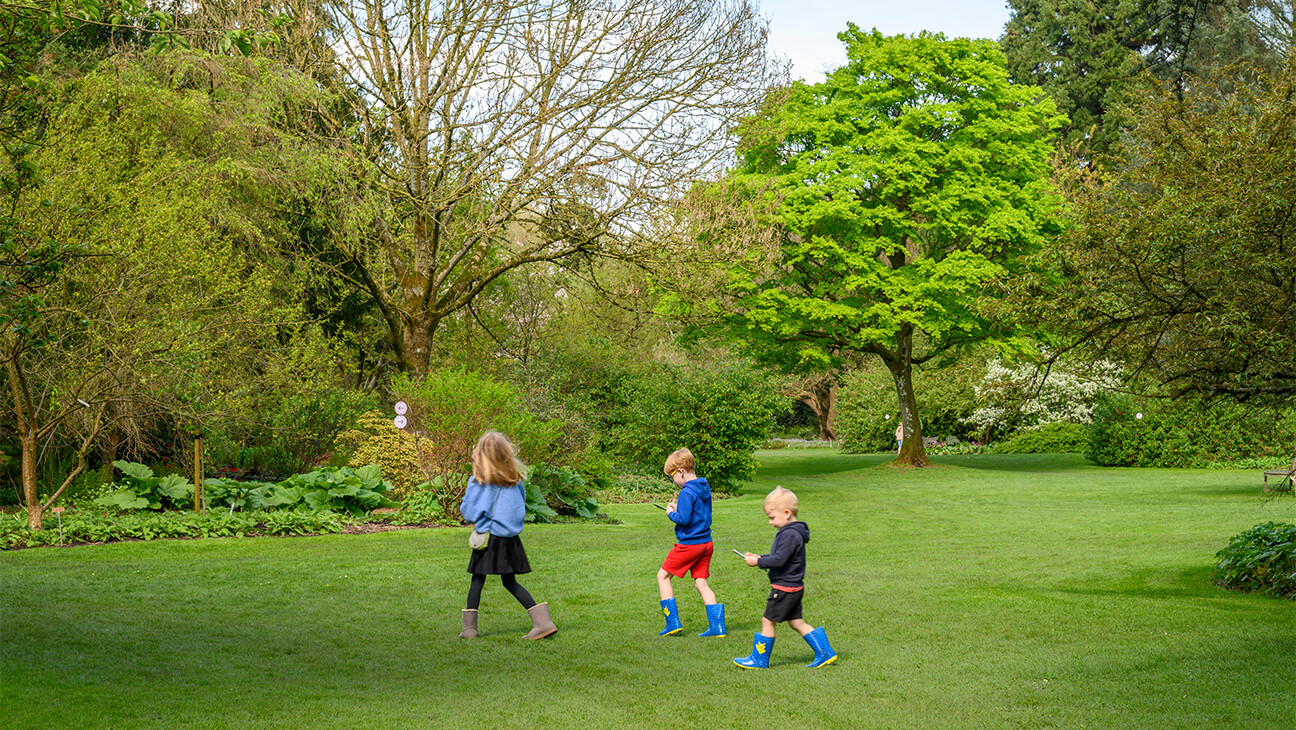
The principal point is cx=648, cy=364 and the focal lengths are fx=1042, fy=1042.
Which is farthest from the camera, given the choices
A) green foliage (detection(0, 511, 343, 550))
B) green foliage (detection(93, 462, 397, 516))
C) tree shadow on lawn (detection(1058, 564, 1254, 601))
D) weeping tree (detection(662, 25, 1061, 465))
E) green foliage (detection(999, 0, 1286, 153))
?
green foliage (detection(999, 0, 1286, 153))

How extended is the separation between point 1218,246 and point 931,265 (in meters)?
19.9

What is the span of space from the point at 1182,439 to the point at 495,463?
28.2 m

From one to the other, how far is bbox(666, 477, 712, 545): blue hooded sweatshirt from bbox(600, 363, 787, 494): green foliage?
14527 millimetres

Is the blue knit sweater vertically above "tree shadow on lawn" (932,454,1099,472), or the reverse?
the blue knit sweater

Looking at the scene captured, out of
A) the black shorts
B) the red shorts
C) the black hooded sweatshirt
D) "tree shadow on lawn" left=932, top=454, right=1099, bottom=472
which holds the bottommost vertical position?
"tree shadow on lawn" left=932, top=454, right=1099, bottom=472

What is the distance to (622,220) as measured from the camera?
2003 centimetres

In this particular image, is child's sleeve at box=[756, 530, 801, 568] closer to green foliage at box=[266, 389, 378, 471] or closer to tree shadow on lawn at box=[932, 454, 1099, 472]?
green foliage at box=[266, 389, 378, 471]

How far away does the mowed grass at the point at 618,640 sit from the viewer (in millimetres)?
5355

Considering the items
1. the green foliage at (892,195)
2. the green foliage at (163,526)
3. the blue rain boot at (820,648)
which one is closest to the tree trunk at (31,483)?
the green foliage at (163,526)

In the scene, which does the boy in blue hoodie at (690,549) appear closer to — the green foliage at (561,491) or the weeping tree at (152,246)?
the weeping tree at (152,246)

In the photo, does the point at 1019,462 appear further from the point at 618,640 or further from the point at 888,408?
the point at 618,640

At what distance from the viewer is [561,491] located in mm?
16094

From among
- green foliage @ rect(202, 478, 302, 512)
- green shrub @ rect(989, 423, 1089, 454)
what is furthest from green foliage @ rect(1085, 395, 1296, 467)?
green foliage @ rect(202, 478, 302, 512)

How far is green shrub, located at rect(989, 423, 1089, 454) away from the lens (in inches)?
1479
